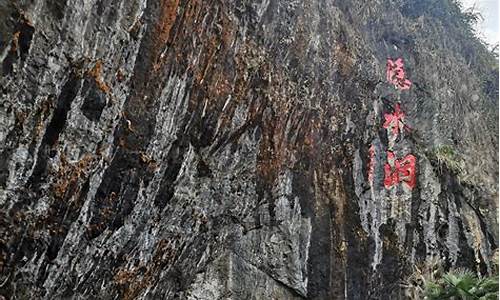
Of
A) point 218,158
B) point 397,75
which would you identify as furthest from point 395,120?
point 218,158

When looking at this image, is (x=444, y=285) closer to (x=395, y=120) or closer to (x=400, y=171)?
(x=400, y=171)

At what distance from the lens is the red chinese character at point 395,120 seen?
8508 millimetres

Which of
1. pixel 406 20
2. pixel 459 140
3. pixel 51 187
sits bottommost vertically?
pixel 51 187

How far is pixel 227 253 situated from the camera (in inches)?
240

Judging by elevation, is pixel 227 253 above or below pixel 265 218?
below

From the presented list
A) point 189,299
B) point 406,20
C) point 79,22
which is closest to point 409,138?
point 406,20

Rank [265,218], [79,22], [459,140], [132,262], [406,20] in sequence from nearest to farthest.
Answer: [79,22] < [132,262] < [265,218] < [459,140] < [406,20]

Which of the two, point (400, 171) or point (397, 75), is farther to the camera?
point (397, 75)

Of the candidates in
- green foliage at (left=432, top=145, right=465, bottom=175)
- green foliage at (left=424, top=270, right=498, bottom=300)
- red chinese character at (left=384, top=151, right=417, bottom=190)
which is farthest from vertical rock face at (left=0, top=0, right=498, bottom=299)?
green foliage at (left=424, top=270, right=498, bottom=300)

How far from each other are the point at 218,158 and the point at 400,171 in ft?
12.2

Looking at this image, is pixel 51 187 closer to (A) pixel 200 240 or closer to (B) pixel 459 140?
(A) pixel 200 240

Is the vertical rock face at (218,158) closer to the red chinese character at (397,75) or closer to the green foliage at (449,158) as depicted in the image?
the green foliage at (449,158)

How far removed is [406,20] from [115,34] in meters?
8.08

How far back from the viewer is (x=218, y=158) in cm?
574
